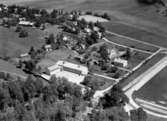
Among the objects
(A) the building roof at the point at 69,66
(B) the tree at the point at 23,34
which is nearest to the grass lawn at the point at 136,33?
(B) the tree at the point at 23,34

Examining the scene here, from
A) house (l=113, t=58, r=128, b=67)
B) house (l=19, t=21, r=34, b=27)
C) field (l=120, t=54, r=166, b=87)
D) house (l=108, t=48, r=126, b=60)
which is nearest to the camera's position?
field (l=120, t=54, r=166, b=87)

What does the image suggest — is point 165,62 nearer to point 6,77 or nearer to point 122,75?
point 122,75

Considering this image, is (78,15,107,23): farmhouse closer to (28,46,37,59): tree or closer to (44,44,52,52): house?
(44,44,52,52): house

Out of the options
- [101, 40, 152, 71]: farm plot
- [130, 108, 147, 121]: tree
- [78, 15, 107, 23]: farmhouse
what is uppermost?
[78, 15, 107, 23]: farmhouse

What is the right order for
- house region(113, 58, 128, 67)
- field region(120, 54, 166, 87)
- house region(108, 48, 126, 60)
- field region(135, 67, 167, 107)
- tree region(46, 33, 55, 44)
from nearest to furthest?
field region(135, 67, 167, 107), field region(120, 54, 166, 87), house region(113, 58, 128, 67), house region(108, 48, 126, 60), tree region(46, 33, 55, 44)

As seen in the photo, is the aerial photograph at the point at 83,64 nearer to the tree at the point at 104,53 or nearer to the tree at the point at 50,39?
the tree at the point at 50,39

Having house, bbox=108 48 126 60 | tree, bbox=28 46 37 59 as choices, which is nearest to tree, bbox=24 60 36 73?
tree, bbox=28 46 37 59
